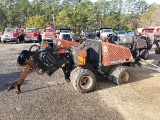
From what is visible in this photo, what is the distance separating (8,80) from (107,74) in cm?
358

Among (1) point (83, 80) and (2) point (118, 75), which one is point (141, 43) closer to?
(2) point (118, 75)

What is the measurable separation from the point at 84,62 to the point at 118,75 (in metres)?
1.20

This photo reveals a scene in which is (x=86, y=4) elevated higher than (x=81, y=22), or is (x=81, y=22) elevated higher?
(x=86, y=4)

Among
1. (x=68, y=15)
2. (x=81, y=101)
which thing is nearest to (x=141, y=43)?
(x=81, y=101)

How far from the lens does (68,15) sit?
51562mm

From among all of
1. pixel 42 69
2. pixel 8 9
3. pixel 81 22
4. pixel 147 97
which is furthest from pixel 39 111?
pixel 8 9

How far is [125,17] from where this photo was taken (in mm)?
67500

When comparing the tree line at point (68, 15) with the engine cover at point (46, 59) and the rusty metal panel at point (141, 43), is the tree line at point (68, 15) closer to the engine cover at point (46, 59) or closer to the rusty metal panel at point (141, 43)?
the rusty metal panel at point (141, 43)

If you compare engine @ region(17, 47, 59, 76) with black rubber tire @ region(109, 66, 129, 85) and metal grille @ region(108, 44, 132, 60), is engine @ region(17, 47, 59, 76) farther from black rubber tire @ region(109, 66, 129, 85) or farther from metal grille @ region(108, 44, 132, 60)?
black rubber tire @ region(109, 66, 129, 85)

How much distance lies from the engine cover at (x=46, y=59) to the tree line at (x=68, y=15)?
150 ft

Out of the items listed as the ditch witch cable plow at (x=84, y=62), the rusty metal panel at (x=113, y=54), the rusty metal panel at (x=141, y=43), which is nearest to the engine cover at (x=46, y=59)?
the ditch witch cable plow at (x=84, y=62)

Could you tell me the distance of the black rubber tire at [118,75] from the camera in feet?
24.2

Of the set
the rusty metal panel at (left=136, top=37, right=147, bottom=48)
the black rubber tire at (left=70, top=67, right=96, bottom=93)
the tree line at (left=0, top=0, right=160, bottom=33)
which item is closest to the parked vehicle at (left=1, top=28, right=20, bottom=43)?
the rusty metal panel at (left=136, top=37, right=147, bottom=48)

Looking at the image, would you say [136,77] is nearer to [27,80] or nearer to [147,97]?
[147,97]
